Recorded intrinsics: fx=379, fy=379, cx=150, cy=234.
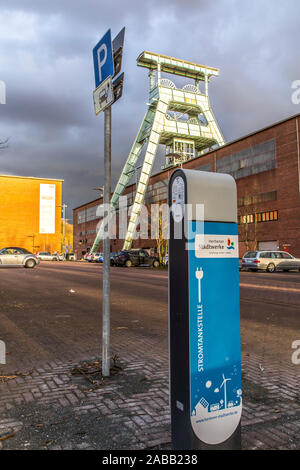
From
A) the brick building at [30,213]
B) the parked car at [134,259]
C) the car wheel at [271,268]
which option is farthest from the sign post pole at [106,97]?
the brick building at [30,213]

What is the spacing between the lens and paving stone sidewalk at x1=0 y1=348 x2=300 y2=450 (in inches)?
110

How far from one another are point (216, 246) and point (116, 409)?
1.81 m

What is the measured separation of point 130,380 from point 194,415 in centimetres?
188

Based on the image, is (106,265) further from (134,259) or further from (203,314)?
(134,259)

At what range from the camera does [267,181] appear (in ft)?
136

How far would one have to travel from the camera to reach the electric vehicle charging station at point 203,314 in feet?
7.82

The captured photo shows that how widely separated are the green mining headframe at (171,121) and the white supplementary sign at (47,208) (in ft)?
137

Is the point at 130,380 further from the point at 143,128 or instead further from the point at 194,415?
the point at 143,128

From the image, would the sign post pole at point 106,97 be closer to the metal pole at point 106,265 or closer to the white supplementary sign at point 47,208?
the metal pole at point 106,265

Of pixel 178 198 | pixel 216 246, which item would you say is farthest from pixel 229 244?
pixel 178 198

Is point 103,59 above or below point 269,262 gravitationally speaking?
above

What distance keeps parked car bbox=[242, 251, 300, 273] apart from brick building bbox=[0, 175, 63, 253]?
69.6 meters
